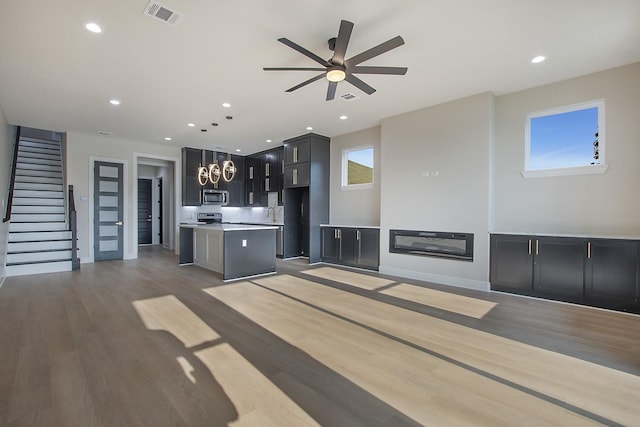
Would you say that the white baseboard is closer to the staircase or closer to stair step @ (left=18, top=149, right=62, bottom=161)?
the staircase

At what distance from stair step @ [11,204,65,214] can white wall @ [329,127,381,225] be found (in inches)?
260

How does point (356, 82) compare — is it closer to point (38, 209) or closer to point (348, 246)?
point (348, 246)

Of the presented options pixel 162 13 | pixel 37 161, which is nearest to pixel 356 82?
pixel 162 13

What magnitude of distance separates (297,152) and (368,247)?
308 centimetres

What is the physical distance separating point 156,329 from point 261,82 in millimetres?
3457

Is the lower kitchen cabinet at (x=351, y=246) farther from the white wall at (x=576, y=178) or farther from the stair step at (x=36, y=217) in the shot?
the stair step at (x=36, y=217)

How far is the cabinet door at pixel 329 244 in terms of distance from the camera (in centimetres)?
675

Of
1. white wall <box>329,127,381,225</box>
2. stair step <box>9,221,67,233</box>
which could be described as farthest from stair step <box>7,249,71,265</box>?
white wall <box>329,127,381,225</box>

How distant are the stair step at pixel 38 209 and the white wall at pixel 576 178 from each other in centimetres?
938

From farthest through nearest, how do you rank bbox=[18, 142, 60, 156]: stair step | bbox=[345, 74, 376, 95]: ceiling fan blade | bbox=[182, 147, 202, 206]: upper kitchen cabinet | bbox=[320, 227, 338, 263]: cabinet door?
bbox=[182, 147, 202, 206]: upper kitchen cabinet → bbox=[18, 142, 60, 156]: stair step → bbox=[320, 227, 338, 263]: cabinet door → bbox=[345, 74, 376, 95]: ceiling fan blade

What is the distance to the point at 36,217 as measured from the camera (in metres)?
6.50

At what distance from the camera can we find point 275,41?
318 cm

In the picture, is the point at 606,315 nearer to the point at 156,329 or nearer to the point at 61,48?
the point at 156,329

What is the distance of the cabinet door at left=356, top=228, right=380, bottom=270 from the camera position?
5.97m
